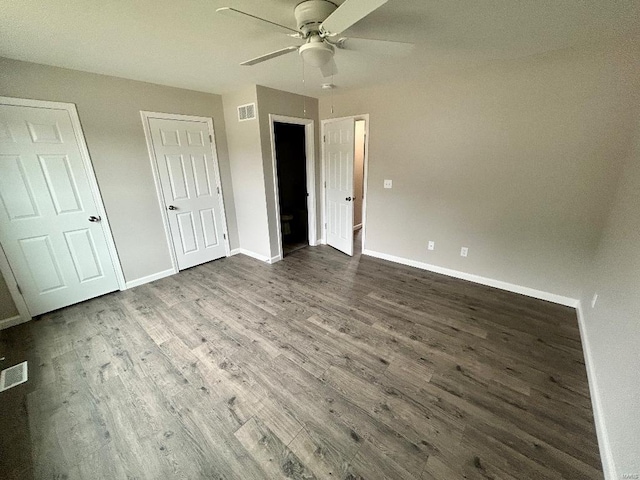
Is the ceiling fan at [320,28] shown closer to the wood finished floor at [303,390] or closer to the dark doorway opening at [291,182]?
the wood finished floor at [303,390]

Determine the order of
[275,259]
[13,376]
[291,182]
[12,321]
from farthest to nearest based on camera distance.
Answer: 1. [291,182]
2. [275,259]
3. [12,321]
4. [13,376]

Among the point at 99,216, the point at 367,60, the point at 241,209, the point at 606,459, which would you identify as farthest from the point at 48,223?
the point at 606,459

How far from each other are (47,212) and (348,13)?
10.8ft

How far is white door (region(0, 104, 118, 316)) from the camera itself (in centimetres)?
233

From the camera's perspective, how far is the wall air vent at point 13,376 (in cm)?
183

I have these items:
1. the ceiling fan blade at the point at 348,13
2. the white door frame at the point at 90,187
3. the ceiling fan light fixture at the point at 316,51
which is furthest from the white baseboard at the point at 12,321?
the ceiling fan blade at the point at 348,13

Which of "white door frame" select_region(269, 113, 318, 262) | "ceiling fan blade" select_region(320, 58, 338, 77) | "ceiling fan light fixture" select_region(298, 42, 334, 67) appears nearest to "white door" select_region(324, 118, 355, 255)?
"white door frame" select_region(269, 113, 318, 262)

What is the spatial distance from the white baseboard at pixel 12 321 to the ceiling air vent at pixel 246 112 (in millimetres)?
3267

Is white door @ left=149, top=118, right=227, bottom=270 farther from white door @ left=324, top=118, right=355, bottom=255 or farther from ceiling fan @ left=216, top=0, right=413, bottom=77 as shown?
ceiling fan @ left=216, top=0, right=413, bottom=77

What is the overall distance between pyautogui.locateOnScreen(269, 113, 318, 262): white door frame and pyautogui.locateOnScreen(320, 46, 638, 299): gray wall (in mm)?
744

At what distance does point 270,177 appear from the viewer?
3627 millimetres

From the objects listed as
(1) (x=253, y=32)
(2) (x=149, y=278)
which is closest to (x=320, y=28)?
(1) (x=253, y=32)

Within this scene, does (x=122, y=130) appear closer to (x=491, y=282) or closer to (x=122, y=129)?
(x=122, y=129)

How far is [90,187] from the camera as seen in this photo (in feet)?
9.00
